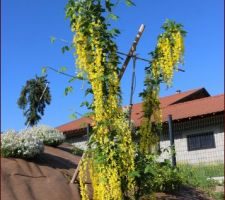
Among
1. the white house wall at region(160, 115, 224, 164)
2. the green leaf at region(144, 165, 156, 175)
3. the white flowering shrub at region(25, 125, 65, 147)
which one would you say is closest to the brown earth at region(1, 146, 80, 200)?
the green leaf at region(144, 165, 156, 175)

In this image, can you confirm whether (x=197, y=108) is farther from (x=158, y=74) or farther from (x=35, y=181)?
(x=158, y=74)

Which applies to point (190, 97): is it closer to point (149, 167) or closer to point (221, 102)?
point (221, 102)

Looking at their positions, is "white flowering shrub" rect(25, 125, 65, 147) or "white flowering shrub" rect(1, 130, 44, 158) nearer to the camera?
"white flowering shrub" rect(1, 130, 44, 158)

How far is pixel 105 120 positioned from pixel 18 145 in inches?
136

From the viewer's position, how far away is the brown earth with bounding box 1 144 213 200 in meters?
7.37

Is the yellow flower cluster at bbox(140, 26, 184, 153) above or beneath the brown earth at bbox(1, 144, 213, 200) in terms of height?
above

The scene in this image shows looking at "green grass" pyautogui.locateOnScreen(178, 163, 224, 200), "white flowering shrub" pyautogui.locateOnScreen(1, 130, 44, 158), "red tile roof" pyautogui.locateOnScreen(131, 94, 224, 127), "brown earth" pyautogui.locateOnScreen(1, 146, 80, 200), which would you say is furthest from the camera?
"red tile roof" pyautogui.locateOnScreen(131, 94, 224, 127)

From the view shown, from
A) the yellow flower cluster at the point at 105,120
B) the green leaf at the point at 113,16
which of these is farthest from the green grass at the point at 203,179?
the green leaf at the point at 113,16

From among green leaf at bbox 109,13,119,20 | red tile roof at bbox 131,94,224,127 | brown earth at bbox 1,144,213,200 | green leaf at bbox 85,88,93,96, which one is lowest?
brown earth at bbox 1,144,213,200

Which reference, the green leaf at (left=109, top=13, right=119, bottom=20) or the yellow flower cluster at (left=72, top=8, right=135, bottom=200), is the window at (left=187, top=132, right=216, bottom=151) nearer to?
the yellow flower cluster at (left=72, top=8, right=135, bottom=200)

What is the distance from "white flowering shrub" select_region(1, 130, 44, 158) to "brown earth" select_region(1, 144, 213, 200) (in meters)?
0.18

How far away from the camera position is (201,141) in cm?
1914

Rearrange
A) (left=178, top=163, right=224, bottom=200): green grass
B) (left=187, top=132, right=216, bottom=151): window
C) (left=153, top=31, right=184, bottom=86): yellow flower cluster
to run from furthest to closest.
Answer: (left=187, top=132, right=216, bottom=151): window, (left=178, top=163, right=224, bottom=200): green grass, (left=153, top=31, right=184, bottom=86): yellow flower cluster

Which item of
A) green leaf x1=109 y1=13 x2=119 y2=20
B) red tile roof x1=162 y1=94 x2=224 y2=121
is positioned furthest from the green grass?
red tile roof x1=162 y1=94 x2=224 y2=121
